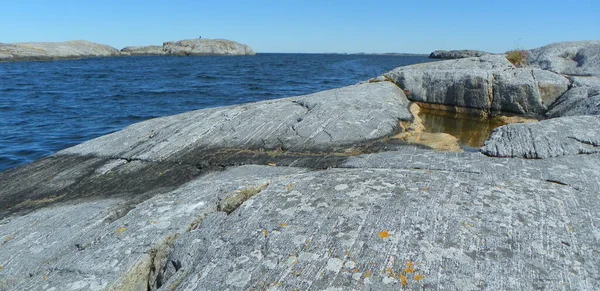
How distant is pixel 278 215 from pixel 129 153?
6.00m

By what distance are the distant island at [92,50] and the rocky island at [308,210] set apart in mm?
115093

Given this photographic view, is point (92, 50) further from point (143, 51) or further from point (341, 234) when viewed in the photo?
point (341, 234)

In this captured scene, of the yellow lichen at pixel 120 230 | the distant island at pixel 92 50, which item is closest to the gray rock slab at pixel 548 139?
the yellow lichen at pixel 120 230

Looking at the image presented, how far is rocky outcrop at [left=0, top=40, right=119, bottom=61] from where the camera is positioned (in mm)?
102938

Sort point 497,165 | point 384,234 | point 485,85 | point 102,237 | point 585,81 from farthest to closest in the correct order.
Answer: point 485,85 < point 585,81 < point 497,165 < point 102,237 < point 384,234

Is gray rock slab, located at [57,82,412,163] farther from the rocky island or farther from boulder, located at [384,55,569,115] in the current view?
boulder, located at [384,55,569,115]

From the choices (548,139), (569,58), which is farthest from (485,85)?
(548,139)

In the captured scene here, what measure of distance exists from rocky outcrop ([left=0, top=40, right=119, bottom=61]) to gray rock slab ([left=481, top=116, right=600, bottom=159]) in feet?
396

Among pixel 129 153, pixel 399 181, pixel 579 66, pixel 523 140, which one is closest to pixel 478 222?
pixel 399 181

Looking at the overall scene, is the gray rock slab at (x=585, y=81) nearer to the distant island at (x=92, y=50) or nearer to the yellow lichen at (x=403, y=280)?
the yellow lichen at (x=403, y=280)

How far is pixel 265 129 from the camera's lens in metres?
10.3

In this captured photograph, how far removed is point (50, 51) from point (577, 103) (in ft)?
432

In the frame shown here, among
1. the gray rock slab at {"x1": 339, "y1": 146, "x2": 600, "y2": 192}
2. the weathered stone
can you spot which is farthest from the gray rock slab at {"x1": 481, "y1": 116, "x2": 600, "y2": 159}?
the weathered stone

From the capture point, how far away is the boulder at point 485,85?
1326cm
